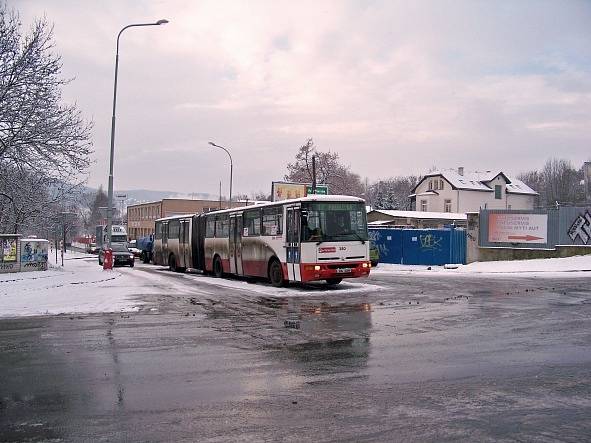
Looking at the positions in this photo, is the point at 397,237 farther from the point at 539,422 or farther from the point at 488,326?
the point at 539,422

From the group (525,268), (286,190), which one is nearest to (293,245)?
(525,268)

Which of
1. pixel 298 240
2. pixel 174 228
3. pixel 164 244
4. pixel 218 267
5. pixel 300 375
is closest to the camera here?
pixel 300 375

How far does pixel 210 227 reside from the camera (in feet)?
91.7

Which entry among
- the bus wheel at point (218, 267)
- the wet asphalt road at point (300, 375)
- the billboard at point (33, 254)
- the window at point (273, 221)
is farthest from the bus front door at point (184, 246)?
the wet asphalt road at point (300, 375)

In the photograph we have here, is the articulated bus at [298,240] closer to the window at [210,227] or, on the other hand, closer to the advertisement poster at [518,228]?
the window at [210,227]

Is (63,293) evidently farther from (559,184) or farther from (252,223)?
(559,184)

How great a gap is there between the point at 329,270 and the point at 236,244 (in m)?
6.33

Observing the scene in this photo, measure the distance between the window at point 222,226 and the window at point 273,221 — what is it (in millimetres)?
3854

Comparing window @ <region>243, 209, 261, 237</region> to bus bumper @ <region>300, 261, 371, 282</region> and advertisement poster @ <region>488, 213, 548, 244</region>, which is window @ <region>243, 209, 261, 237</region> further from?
advertisement poster @ <region>488, 213, 548, 244</region>

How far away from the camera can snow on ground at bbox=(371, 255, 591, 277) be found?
2808 centimetres

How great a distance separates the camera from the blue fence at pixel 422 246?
33.6 meters

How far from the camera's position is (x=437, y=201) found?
81.8 metres

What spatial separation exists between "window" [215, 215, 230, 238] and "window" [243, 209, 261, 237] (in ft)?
6.67

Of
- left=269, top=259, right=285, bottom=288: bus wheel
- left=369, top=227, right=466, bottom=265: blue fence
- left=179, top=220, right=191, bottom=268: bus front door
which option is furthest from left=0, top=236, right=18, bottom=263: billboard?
left=369, top=227, right=466, bottom=265: blue fence
